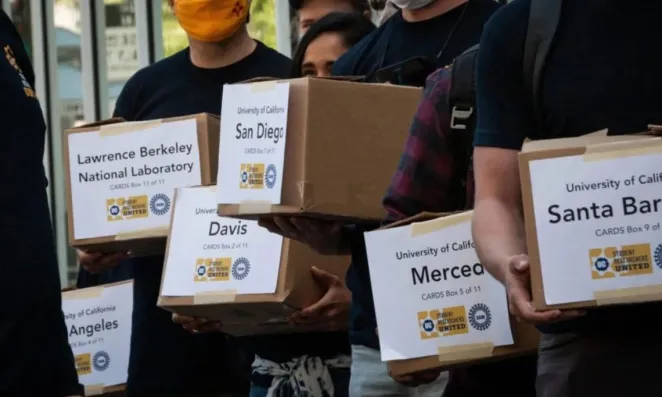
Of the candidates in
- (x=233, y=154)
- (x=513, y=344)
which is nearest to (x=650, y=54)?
(x=513, y=344)

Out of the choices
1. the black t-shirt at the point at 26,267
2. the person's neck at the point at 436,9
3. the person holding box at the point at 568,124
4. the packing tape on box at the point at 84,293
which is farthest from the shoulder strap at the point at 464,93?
the packing tape on box at the point at 84,293

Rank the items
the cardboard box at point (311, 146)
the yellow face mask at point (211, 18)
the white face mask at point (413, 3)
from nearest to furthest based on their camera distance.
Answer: the cardboard box at point (311, 146), the white face mask at point (413, 3), the yellow face mask at point (211, 18)

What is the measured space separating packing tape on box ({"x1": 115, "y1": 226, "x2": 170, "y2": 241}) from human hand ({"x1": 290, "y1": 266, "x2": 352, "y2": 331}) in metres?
0.50

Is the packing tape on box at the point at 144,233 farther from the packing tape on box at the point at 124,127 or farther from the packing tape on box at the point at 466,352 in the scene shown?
the packing tape on box at the point at 466,352

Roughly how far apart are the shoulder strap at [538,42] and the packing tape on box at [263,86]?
95 cm

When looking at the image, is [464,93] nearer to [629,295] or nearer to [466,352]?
[466,352]

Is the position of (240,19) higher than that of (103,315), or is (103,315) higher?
(240,19)

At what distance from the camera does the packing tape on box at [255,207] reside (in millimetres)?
3768

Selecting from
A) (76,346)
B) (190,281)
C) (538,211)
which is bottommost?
(76,346)

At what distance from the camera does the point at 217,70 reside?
16.5 feet

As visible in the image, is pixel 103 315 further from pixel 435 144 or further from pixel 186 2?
pixel 435 144

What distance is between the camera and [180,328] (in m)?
4.98

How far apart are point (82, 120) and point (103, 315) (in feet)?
10.6

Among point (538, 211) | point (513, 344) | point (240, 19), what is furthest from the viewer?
point (240, 19)
